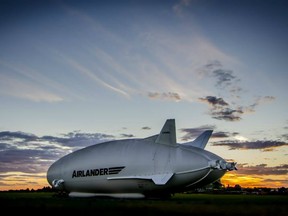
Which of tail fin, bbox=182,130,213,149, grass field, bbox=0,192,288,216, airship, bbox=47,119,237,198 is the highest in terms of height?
tail fin, bbox=182,130,213,149

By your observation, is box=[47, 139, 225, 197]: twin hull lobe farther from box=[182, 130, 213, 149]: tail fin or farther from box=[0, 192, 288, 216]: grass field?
box=[0, 192, 288, 216]: grass field

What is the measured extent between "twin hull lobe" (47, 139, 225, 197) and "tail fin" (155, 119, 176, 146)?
0.83 m

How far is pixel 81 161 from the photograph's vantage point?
197ft

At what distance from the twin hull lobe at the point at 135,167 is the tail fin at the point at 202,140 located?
20.7 feet

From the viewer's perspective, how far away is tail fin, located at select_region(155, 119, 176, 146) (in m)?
50.2

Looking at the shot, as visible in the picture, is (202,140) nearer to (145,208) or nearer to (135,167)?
(135,167)

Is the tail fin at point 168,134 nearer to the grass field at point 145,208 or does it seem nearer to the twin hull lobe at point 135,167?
the twin hull lobe at point 135,167

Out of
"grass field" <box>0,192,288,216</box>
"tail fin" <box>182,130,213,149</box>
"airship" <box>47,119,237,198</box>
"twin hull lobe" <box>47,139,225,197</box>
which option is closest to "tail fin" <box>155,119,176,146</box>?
"airship" <box>47,119,237,198</box>

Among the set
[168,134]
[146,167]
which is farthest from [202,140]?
[146,167]

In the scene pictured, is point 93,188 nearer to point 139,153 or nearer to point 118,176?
point 118,176

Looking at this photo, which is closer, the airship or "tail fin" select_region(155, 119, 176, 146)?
the airship

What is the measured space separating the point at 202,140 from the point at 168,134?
8.86 metres

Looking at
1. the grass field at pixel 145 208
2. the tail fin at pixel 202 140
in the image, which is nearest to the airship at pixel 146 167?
the tail fin at pixel 202 140

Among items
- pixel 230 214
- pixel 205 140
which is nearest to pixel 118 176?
pixel 205 140
